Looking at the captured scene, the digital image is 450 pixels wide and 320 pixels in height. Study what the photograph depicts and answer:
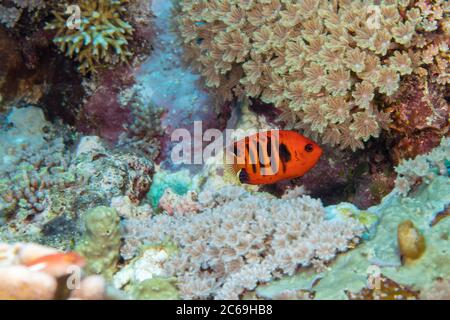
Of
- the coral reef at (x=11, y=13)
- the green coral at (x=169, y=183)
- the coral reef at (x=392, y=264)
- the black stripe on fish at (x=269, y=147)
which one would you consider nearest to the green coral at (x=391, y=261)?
the coral reef at (x=392, y=264)

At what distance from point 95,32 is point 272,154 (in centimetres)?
279

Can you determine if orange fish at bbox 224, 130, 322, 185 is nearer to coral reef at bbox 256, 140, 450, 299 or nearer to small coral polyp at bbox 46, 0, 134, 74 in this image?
coral reef at bbox 256, 140, 450, 299

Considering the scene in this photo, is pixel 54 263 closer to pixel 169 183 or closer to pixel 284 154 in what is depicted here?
pixel 284 154

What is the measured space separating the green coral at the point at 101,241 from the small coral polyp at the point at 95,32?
2.72m

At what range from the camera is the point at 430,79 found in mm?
3652

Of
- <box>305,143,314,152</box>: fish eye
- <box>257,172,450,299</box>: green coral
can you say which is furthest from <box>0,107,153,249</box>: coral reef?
<box>257,172,450,299</box>: green coral

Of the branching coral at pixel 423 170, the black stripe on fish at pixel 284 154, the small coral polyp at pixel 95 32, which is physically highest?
the small coral polyp at pixel 95 32

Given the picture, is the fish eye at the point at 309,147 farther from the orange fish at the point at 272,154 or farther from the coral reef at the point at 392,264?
the coral reef at the point at 392,264

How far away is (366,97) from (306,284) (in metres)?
1.74

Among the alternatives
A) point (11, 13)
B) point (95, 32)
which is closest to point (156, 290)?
point (95, 32)

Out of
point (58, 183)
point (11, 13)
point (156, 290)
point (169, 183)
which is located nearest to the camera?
point (156, 290)

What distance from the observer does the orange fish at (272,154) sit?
353 cm

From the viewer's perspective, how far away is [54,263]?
210 cm
